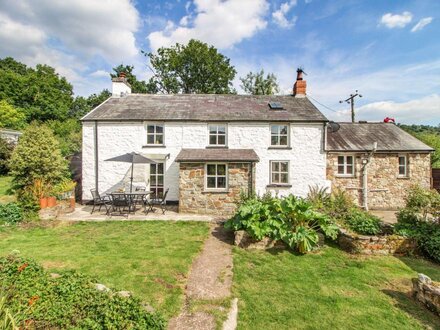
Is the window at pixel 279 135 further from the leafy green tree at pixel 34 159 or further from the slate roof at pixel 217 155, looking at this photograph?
the leafy green tree at pixel 34 159

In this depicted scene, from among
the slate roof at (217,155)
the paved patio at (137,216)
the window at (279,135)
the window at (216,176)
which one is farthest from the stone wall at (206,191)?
the window at (279,135)

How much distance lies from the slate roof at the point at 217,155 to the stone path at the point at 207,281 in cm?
500

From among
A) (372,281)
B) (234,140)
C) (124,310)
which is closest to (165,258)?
(124,310)

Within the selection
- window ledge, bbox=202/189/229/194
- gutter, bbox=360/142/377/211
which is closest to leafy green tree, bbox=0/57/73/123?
window ledge, bbox=202/189/229/194

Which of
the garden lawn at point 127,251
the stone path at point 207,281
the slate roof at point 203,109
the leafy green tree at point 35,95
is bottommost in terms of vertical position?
the stone path at point 207,281

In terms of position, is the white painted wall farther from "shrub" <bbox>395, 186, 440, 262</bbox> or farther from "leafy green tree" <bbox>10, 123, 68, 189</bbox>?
"shrub" <bbox>395, 186, 440, 262</bbox>

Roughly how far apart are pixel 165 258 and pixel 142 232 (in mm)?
2789

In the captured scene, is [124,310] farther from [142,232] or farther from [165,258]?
[142,232]

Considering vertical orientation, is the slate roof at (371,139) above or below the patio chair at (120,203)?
above

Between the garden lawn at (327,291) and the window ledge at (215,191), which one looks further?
the window ledge at (215,191)

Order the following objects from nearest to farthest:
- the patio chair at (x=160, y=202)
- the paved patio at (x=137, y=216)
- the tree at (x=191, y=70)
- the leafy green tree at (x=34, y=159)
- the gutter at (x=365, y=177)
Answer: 1. the leafy green tree at (x=34, y=159)
2. the paved patio at (x=137, y=216)
3. the patio chair at (x=160, y=202)
4. the gutter at (x=365, y=177)
5. the tree at (x=191, y=70)

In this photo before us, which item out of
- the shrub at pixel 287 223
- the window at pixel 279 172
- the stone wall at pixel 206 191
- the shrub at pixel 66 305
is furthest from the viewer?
the window at pixel 279 172

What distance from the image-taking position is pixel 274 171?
14344 mm

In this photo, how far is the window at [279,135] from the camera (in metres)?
14.5
